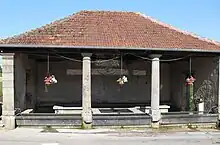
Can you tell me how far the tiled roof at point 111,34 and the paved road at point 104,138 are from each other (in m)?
3.56

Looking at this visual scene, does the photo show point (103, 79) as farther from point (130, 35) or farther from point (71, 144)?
point (71, 144)

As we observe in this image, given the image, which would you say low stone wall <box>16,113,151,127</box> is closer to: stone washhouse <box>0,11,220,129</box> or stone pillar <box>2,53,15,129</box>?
stone washhouse <box>0,11,220,129</box>

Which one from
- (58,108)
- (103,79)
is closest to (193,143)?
(58,108)

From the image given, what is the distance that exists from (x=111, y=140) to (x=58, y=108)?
5093 mm

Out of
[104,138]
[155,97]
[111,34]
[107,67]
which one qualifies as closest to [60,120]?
[104,138]

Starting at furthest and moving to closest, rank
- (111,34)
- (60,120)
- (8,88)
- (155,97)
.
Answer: (111,34)
(155,97)
(60,120)
(8,88)

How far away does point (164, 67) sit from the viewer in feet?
62.8

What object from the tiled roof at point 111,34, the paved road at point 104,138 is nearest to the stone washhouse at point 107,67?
the tiled roof at point 111,34

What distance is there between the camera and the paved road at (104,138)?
10.5 m

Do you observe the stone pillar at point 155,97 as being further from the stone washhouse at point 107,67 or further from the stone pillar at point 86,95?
the stone pillar at point 86,95

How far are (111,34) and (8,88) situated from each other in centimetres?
499

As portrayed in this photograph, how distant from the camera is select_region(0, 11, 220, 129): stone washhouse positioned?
1299 centimetres

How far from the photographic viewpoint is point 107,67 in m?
18.0

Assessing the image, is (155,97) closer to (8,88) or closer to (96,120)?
(96,120)
